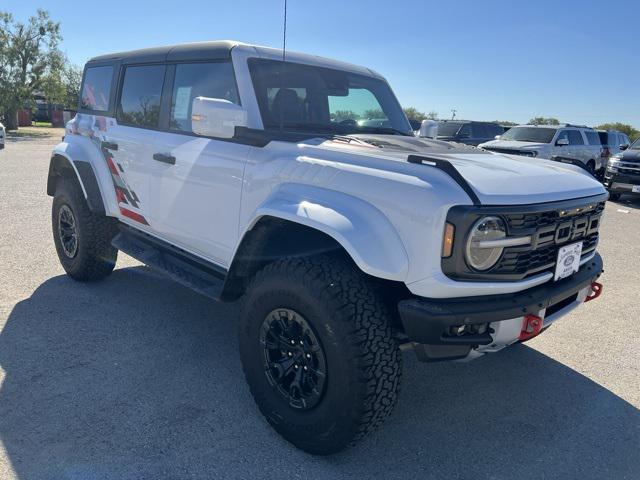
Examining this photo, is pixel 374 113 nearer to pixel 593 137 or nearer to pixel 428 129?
pixel 428 129

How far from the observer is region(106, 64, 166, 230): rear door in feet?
12.7

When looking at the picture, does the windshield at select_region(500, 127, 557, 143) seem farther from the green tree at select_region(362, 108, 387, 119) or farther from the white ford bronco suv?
the white ford bronco suv

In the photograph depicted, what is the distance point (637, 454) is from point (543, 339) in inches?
57.5

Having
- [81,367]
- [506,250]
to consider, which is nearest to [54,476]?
[81,367]

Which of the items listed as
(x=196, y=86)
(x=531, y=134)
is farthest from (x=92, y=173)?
(x=531, y=134)

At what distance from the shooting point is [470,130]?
53.5 feet

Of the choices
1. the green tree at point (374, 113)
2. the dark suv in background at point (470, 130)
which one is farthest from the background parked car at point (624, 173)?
the green tree at point (374, 113)

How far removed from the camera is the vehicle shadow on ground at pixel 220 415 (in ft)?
8.28

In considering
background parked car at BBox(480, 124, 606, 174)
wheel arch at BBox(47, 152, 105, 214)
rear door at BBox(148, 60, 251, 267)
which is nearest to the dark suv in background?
background parked car at BBox(480, 124, 606, 174)

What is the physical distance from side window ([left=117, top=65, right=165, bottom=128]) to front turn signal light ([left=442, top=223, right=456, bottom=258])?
2501 mm

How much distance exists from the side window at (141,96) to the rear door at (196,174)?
0.43 feet

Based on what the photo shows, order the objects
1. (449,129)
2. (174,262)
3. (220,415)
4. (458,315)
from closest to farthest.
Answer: (458,315)
(220,415)
(174,262)
(449,129)

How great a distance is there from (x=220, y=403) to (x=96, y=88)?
3249 millimetres

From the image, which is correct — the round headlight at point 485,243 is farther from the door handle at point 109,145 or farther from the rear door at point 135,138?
the door handle at point 109,145
